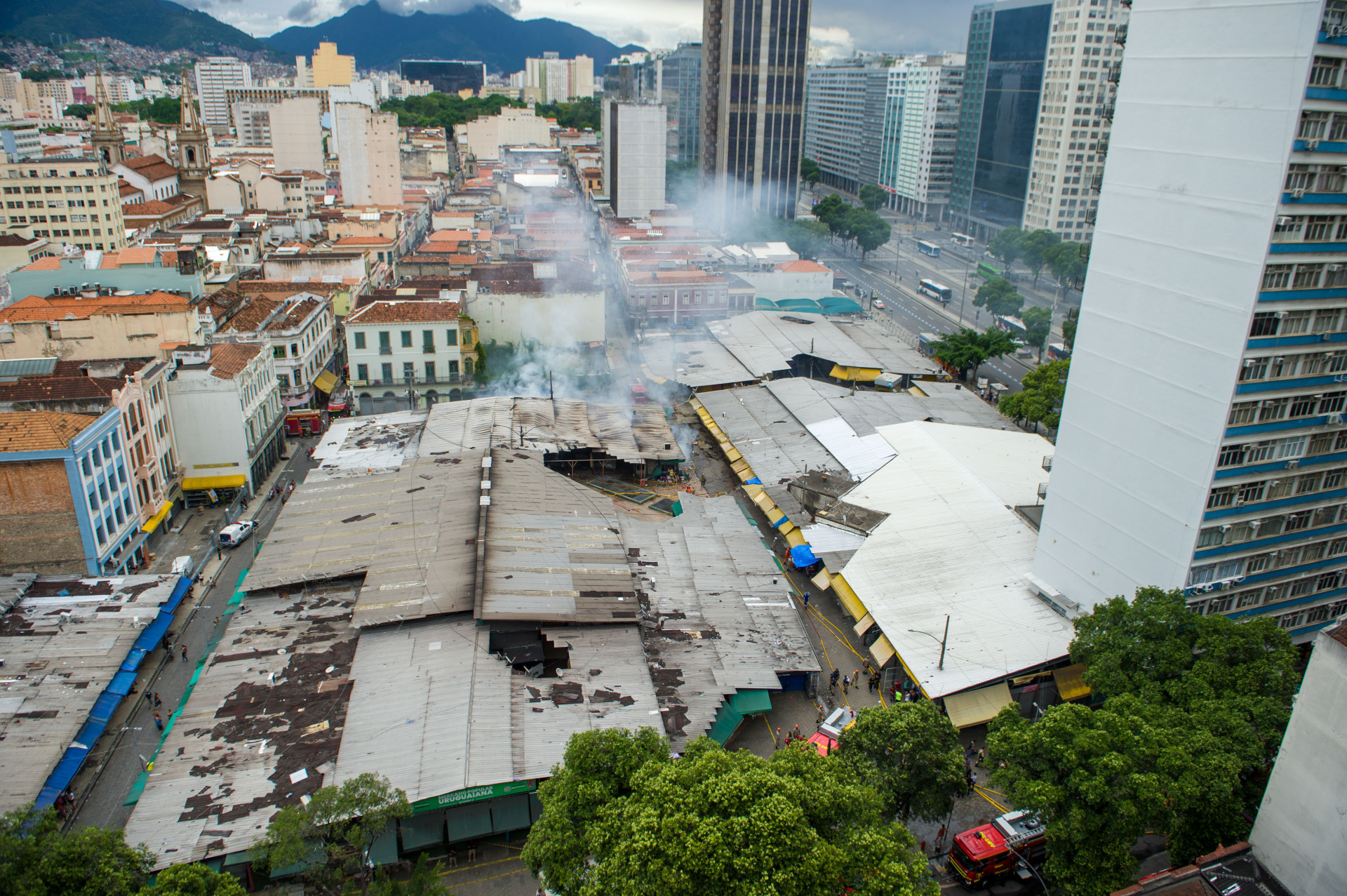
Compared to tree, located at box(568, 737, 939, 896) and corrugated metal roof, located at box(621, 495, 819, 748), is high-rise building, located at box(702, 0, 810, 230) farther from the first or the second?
tree, located at box(568, 737, 939, 896)

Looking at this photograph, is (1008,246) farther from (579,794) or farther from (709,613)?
(579,794)

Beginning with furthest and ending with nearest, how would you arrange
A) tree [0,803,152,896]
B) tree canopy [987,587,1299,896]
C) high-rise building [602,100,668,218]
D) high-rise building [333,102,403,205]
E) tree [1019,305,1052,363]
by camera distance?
1. high-rise building [602,100,668,218]
2. high-rise building [333,102,403,205]
3. tree [1019,305,1052,363]
4. tree canopy [987,587,1299,896]
5. tree [0,803,152,896]

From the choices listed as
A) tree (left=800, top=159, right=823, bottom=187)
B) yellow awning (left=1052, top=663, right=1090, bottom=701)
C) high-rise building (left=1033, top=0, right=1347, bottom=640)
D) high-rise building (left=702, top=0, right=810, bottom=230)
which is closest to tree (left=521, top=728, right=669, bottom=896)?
yellow awning (left=1052, top=663, right=1090, bottom=701)

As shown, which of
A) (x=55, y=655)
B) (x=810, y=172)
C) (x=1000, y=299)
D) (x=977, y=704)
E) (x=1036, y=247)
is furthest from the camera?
(x=810, y=172)

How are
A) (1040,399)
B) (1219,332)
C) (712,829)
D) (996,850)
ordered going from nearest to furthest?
(712,829), (996,850), (1219,332), (1040,399)

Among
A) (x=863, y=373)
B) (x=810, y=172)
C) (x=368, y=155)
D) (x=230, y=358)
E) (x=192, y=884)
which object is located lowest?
(x=863, y=373)

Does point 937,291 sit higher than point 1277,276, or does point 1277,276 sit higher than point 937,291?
point 1277,276

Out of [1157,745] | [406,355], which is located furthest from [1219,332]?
[406,355]

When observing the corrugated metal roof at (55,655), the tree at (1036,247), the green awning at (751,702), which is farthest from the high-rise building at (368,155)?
the green awning at (751,702)
